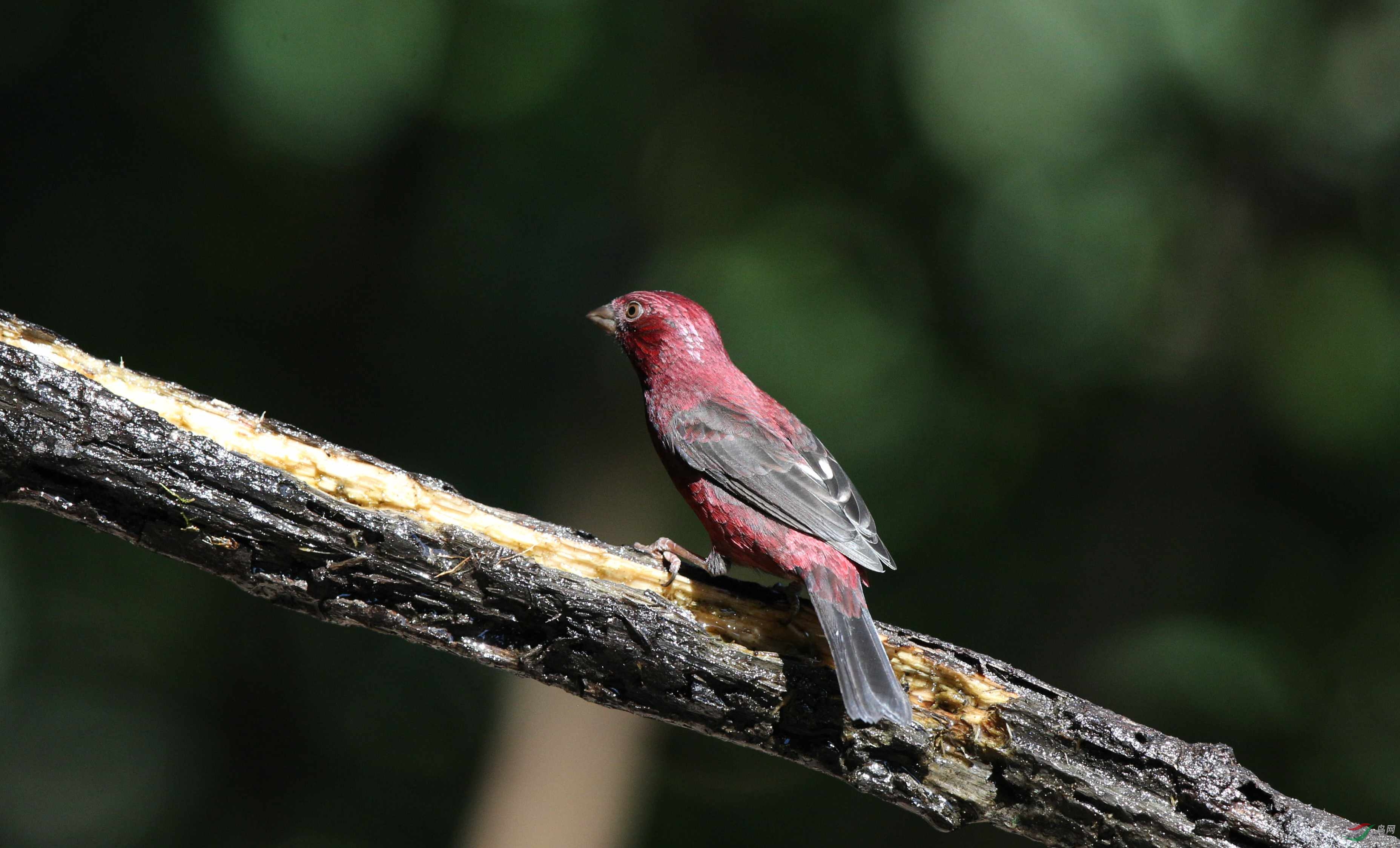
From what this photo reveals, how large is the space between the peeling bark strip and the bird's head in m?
1.05

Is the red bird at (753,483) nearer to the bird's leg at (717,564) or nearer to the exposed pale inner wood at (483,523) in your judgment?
the bird's leg at (717,564)

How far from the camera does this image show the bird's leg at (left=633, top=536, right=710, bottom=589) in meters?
3.31

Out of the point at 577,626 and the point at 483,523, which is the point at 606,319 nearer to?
the point at 483,523

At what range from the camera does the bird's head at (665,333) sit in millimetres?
4078

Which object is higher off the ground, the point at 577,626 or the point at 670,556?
the point at 670,556

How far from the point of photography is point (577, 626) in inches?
120

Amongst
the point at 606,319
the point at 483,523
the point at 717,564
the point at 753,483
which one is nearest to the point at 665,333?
the point at 606,319

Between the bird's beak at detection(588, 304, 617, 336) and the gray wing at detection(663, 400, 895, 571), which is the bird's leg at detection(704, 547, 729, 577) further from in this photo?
the bird's beak at detection(588, 304, 617, 336)

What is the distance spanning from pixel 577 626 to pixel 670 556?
0.44 m

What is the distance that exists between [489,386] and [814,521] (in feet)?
10.8

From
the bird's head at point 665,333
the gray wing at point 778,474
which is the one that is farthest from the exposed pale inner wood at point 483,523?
the bird's head at point 665,333

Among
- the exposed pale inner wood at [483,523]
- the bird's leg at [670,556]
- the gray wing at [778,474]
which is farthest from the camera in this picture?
the gray wing at [778,474]

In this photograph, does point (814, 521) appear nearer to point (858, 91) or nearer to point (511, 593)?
point (511, 593)

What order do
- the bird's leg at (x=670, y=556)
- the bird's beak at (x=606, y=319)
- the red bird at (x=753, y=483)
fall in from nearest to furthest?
1. the red bird at (x=753, y=483)
2. the bird's leg at (x=670, y=556)
3. the bird's beak at (x=606, y=319)
